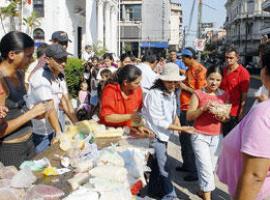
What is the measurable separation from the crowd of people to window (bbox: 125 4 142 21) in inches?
2481

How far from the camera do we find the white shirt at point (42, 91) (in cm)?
423

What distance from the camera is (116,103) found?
439 centimetres

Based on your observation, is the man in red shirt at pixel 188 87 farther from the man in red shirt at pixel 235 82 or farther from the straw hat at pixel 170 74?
the straw hat at pixel 170 74

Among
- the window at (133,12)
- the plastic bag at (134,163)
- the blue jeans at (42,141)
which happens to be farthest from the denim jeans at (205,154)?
the window at (133,12)

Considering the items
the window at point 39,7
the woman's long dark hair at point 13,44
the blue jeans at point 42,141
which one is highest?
the window at point 39,7

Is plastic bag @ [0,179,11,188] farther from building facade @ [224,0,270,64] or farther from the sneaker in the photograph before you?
building facade @ [224,0,270,64]

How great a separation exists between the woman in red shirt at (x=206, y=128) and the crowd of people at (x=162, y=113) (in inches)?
0.4

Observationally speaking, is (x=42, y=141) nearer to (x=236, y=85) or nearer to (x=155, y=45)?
(x=236, y=85)

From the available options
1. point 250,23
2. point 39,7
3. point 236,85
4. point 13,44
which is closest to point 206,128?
point 236,85

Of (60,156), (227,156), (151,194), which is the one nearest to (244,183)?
(227,156)

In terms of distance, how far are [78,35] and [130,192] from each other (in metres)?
36.4

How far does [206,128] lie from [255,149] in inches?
108

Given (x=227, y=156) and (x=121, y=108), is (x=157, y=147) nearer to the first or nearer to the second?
(x=121, y=108)

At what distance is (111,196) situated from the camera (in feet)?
8.82
